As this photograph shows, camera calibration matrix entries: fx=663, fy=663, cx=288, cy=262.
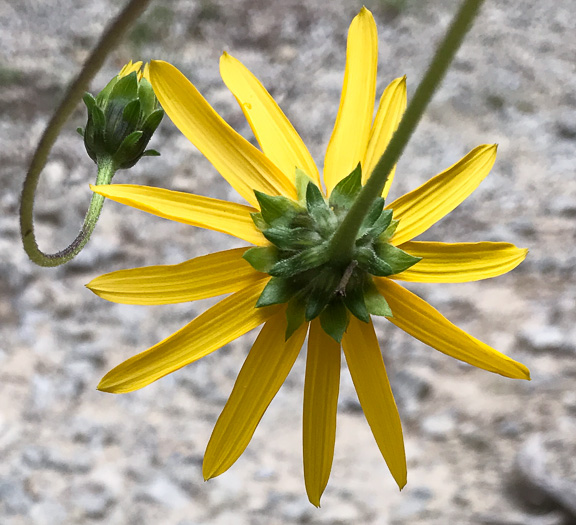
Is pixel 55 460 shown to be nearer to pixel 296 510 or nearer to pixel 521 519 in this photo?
pixel 296 510

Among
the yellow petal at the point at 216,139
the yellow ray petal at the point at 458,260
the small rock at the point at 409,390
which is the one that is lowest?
the yellow ray petal at the point at 458,260

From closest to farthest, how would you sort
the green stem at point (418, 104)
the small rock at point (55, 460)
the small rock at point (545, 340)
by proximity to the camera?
the green stem at point (418, 104) < the small rock at point (55, 460) < the small rock at point (545, 340)

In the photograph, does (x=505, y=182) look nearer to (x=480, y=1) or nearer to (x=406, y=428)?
(x=406, y=428)

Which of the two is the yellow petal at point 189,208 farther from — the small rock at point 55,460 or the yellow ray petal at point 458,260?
the small rock at point 55,460

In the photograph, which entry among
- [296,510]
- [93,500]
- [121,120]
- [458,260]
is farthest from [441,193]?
[93,500]

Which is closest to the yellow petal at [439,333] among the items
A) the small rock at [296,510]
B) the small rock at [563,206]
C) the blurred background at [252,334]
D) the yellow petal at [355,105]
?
the yellow petal at [355,105]

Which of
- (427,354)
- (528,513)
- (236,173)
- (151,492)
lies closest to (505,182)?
(427,354)

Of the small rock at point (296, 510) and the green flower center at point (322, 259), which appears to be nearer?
the green flower center at point (322, 259)
